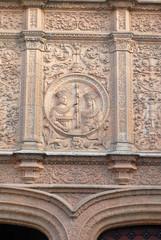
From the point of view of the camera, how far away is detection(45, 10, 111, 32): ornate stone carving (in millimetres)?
9750

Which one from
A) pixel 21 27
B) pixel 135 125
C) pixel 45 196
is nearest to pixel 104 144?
pixel 135 125

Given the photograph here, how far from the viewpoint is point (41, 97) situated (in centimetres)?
940

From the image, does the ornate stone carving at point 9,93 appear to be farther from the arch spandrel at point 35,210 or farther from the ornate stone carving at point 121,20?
the ornate stone carving at point 121,20

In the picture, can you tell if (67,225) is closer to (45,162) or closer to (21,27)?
(45,162)

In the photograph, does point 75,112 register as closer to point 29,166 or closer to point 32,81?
point 32,81

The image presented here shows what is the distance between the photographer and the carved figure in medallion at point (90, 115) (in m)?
9.31

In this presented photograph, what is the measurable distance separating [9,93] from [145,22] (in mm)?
2712

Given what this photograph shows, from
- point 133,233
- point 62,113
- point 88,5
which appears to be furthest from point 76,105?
point 133,233

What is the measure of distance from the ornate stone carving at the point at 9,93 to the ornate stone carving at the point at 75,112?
1.70ft

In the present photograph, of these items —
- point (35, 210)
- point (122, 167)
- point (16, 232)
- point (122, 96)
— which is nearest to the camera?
point (35, 210)

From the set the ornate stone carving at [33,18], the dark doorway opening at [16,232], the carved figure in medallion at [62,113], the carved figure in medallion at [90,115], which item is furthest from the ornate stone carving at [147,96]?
the dark doorway opening at [16,232]

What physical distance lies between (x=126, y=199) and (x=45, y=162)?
1.44 meters

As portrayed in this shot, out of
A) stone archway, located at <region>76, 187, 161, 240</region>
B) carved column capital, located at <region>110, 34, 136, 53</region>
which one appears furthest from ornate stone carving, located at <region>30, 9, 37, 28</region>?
stone archway, located at <region>76, 187, 161, 240</region>

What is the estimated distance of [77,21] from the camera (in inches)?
385
